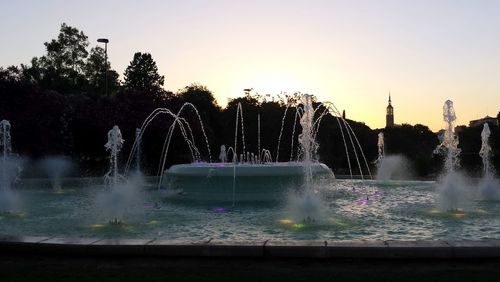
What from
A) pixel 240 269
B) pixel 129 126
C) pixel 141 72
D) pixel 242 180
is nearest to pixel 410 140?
pixel 141 72

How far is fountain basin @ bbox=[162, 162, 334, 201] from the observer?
1401 cm

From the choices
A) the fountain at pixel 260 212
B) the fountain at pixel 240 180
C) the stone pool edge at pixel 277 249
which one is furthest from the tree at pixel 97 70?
the stone pool edge at pixel 277 249

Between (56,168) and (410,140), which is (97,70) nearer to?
(410,140)

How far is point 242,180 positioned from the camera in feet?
46.6

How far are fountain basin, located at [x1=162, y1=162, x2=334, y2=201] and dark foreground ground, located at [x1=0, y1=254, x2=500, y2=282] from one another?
294 inches

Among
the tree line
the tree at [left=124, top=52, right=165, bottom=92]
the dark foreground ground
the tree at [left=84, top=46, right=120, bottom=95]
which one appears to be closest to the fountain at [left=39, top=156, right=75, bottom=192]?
the tree line

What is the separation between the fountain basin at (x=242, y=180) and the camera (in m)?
14.0

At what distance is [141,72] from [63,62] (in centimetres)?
1443

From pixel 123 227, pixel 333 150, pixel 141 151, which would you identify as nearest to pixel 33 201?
pixel 123 227

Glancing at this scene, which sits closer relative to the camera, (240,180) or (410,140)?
(240,180)

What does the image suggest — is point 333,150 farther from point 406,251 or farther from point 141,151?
point 406,251

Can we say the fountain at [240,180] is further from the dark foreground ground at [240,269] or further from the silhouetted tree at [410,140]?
the silhouetted tree at [410,140]

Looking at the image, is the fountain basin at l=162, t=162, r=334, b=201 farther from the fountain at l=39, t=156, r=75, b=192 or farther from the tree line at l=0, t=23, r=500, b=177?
the tree line at l=0, t=23, r=500, b=177

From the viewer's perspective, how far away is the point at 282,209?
12.2 metres
